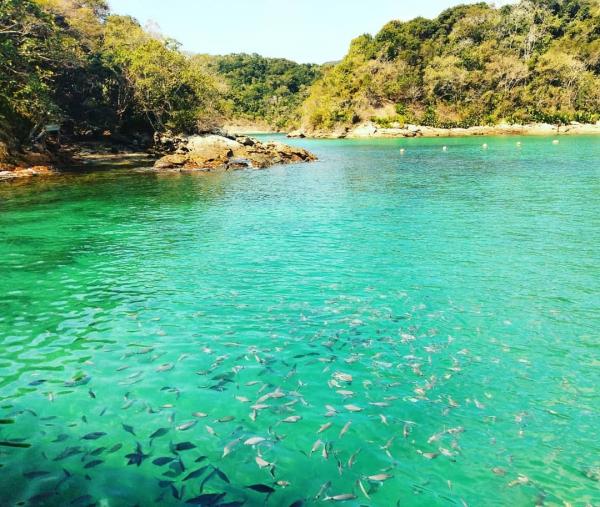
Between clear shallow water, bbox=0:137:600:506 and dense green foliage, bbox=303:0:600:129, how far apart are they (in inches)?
4641

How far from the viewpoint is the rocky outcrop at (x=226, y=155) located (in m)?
48.9

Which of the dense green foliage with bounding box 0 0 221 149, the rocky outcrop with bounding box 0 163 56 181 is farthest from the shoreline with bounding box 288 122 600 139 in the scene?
the rocky outcrop with bounding box 0 163 56 181

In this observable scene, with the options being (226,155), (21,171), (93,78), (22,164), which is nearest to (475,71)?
(226,155)

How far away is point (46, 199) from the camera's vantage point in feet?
97.0

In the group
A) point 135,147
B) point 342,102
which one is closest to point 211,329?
point 135,147

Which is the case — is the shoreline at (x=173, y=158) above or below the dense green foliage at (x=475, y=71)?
below

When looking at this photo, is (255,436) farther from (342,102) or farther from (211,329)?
(342,102)

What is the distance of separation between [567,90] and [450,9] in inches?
2437

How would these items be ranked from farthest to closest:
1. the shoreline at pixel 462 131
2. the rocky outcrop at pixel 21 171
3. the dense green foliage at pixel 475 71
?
the dense green foliage at pixel 475 71, the shoreline at pixel 462 131, the rocky outcrop at pixel 21 171

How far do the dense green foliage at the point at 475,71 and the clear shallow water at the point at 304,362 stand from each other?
387 ft

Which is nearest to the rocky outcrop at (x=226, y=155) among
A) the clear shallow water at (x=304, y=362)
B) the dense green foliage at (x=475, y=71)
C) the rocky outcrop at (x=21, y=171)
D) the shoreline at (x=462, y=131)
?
the rocky outcrop at (x=21, y=171)

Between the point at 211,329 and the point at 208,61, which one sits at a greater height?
the point at 208,61

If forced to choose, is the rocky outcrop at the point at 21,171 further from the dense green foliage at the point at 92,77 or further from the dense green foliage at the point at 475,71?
the dense green foliage at the point at 475,71

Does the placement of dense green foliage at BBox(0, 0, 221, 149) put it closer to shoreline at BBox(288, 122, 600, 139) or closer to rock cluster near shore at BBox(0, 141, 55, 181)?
rock cluster near shore at BBox(0, 141, 55, 181)
